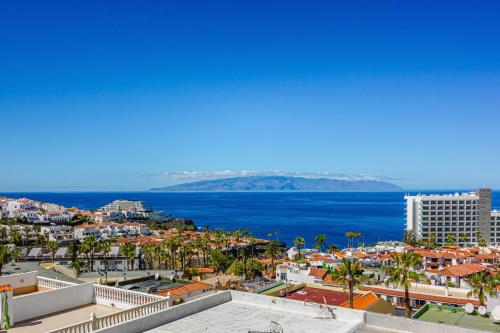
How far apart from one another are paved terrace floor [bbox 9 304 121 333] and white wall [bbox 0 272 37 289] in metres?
3.16

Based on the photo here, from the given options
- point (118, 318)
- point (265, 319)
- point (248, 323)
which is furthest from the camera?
point (265, 319)

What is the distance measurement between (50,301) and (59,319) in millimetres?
924

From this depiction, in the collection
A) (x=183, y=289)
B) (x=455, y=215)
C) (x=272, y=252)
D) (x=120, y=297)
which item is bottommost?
(x=272, y=252)

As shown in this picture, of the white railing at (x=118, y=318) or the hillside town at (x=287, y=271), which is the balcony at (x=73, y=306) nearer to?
the white railing at (x=118, y=318)

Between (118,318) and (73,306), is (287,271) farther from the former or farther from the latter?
(118,318)

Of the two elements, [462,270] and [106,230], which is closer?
[462,270]

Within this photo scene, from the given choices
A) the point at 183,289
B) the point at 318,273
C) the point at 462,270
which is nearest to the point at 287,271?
the point at 318,273

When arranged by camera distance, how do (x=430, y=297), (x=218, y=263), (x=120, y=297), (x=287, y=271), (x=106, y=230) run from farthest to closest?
1. (x=106, y=230)
2. (x=218, y=263)
3. (x=287, y=271)
4. (x=430, y=297)
5. (x=120, y=297)

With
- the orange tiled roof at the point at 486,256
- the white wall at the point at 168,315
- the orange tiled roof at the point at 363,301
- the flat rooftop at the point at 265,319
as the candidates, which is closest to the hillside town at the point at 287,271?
the orange tiled roof at the point at 363,301

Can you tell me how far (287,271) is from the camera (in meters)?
53.1

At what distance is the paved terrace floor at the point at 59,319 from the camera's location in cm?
1486

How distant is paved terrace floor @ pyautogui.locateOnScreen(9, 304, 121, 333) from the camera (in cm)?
1486

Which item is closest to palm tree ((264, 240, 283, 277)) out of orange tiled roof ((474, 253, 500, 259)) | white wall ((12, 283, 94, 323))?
orange tiled roof ((474, 253, 500, 259))

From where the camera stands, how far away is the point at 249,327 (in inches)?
592
